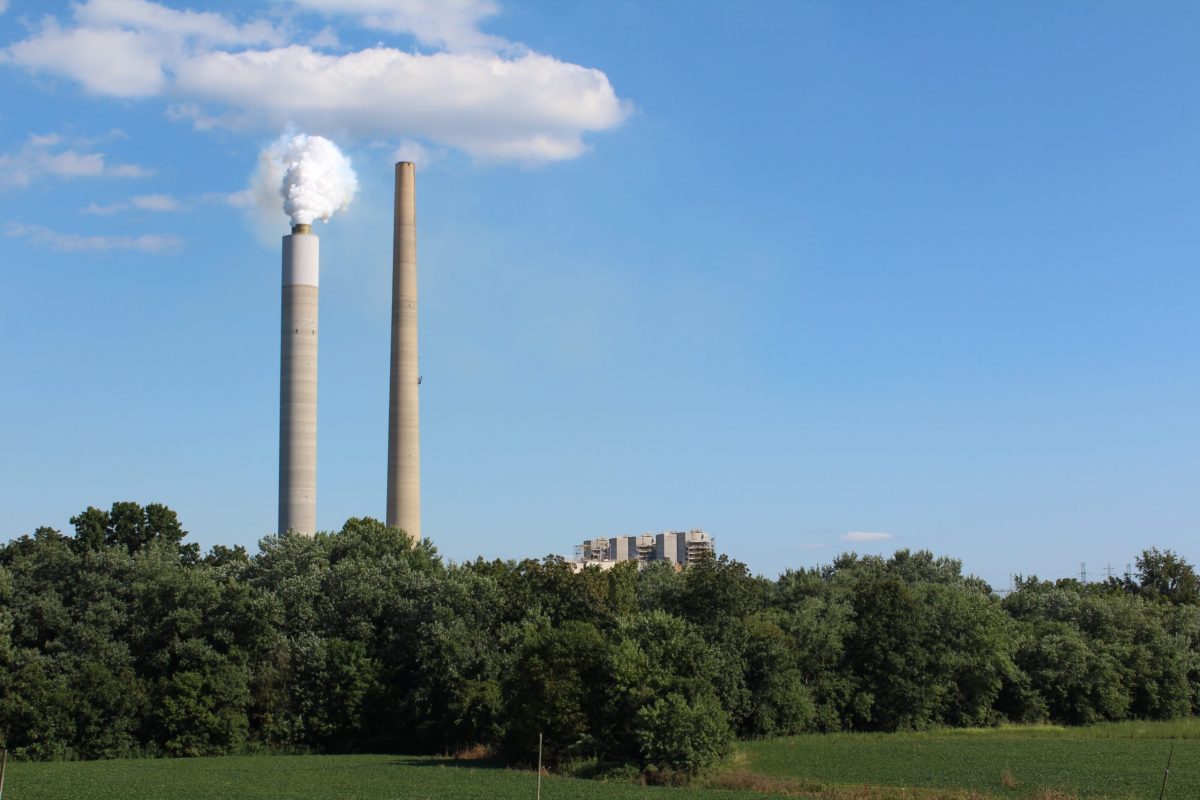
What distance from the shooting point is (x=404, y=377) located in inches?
4144

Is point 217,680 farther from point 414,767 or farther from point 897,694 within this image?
point 897,694

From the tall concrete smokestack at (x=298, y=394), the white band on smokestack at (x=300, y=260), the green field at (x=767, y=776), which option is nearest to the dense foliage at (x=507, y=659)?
the green field at (x=767, y=776)

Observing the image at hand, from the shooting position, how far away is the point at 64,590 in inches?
2724

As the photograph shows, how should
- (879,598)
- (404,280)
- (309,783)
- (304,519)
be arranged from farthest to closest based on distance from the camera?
1. (404,280)
2. (304,519)
3. (879,598)
4. (309,783)

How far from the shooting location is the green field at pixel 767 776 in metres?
43.8

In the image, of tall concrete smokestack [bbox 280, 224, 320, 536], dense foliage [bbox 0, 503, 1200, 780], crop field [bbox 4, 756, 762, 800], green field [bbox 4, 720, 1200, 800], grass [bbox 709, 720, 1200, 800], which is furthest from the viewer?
tall concrete smokestack [bbox 280, 224, 320, 536]

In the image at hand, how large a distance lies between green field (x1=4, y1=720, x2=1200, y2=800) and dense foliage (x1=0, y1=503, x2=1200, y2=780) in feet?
10.6

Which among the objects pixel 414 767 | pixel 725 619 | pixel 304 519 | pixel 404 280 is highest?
pixel 404 280

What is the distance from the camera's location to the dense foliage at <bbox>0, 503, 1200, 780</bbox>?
54.9 metres

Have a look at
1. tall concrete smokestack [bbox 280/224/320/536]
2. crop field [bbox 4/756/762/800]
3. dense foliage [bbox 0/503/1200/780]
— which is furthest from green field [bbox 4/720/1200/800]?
tall concrete smokestack [bbox 280/224/320/536]

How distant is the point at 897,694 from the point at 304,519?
170 ft

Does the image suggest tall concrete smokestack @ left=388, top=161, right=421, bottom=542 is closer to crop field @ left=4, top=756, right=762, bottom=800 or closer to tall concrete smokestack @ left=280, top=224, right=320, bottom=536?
tall concrete smokestack @ left=280, top=224, right=320, bottom=536

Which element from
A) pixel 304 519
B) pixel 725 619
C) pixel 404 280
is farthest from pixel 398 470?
pixel 725 619

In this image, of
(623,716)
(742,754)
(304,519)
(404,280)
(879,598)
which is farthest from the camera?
(404,280)
